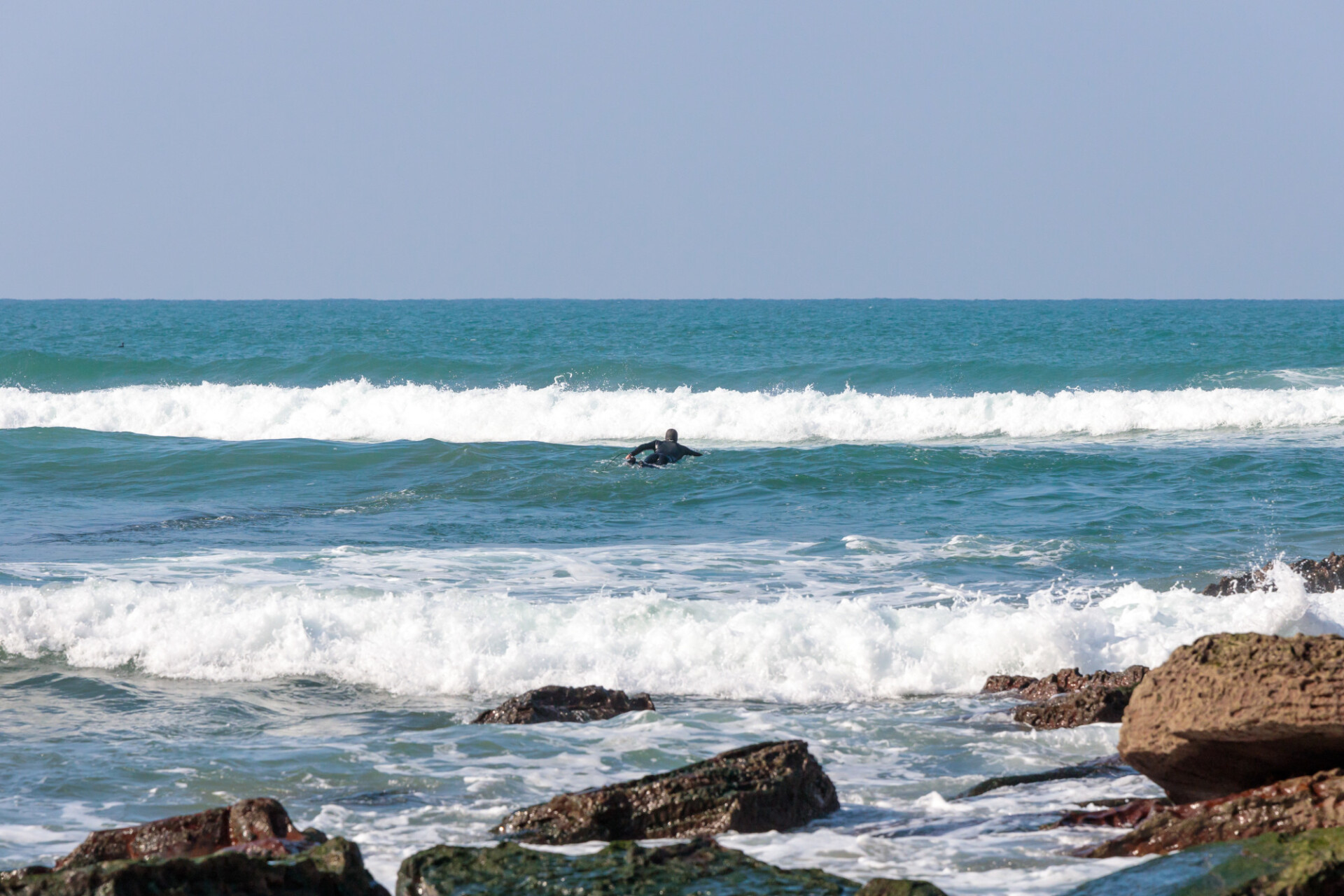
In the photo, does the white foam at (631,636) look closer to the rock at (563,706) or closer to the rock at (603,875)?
the rock at (563,706)

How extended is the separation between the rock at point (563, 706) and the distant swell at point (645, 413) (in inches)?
697

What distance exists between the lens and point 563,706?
8227mm

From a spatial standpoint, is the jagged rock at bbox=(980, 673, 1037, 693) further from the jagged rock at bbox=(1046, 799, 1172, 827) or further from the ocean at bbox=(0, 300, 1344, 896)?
the jagged rock at bbox=(1046, 799, 1172, 827)

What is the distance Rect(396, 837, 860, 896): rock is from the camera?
4.43 m

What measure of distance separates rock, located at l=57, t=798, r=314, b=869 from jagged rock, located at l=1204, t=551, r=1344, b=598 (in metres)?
8.21

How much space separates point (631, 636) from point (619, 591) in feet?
6.04

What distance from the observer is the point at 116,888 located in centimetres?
399

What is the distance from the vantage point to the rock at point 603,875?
443cm

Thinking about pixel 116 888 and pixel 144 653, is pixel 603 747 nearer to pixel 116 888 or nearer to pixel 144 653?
pixel 116 888

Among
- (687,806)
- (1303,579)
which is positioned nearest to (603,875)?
(687,806)

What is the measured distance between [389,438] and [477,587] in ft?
56.0

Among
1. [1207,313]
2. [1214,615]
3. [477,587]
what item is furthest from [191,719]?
[1207,313]

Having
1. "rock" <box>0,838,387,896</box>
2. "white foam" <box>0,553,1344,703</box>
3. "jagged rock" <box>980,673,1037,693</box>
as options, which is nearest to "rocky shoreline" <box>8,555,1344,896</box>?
"rock" <box>0,838,387,896</box>

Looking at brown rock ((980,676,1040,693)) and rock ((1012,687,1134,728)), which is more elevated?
rock ((1012,687,1134,728))
